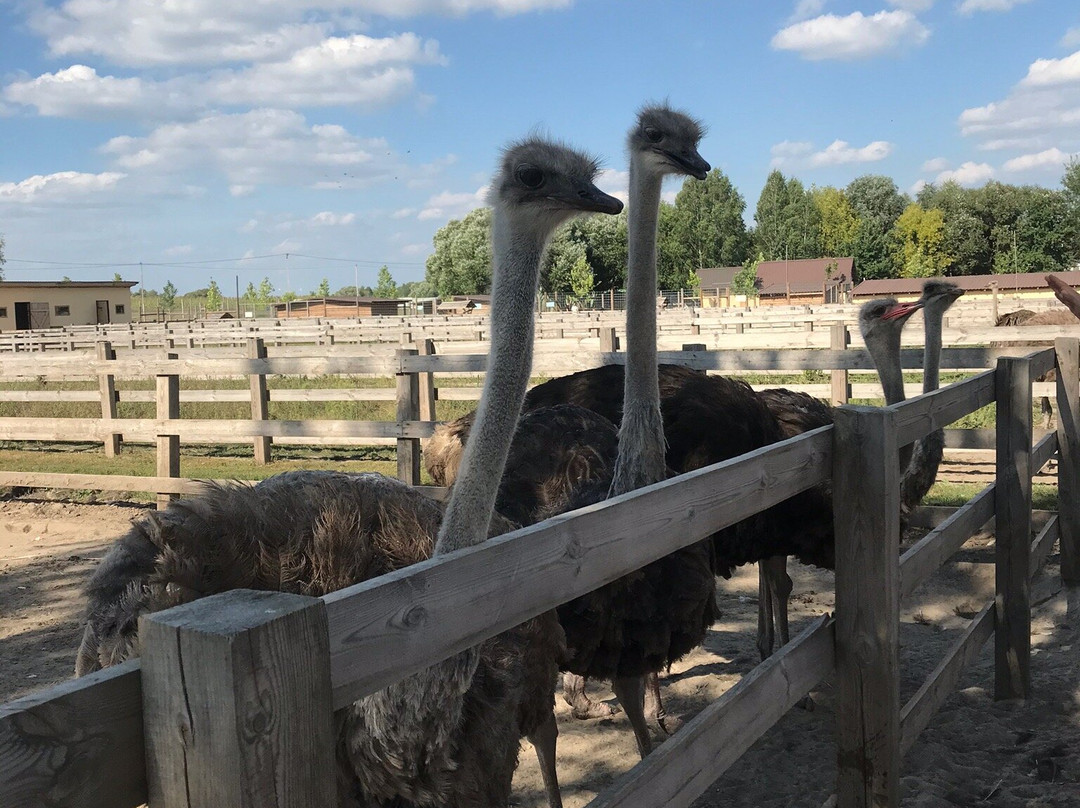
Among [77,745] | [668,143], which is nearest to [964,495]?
[668,143]

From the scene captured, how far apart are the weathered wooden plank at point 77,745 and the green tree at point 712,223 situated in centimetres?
7743

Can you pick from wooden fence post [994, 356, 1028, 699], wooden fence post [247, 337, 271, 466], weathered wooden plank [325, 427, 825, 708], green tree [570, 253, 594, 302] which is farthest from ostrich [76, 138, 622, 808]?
green tree [570, 253, 594, 302]

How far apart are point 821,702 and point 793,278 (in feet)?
233

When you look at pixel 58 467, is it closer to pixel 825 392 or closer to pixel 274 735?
pixel 825 392

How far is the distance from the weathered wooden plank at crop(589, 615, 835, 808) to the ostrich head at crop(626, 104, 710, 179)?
77.0 inches

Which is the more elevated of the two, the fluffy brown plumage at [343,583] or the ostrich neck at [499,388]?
the ostrich neck at [499,388]

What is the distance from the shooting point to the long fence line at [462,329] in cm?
1920

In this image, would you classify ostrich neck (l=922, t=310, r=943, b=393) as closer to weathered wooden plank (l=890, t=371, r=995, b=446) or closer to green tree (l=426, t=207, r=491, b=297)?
weathered wooden plank (l=890, t=371, r=995, b=446)

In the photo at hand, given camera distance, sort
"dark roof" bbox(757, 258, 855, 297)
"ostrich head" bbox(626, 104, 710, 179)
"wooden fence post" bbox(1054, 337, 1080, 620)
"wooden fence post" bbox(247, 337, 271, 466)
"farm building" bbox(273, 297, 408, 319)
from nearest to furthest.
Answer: "ostrich head" bbox(626, 104, 710, 179) → "wooden fence post" bbox(1054, 337, 1080, 620) → "wooden fence post" bbox(247, 337, 271, 466) → "dark roof" bbox(757, 258, 855, 297) → "farm building" bbox(273, 297, 408, 319)

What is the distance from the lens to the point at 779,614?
4938mm

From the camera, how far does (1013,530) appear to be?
4.28m

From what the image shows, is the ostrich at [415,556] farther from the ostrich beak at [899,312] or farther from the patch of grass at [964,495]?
the patch of grass at [964,495]

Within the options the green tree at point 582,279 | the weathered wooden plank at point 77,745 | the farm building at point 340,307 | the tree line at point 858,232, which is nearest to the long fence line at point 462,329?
the weathered wooden plank at point 77,745

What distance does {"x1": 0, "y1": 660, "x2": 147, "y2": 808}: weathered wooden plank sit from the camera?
2.97ft
